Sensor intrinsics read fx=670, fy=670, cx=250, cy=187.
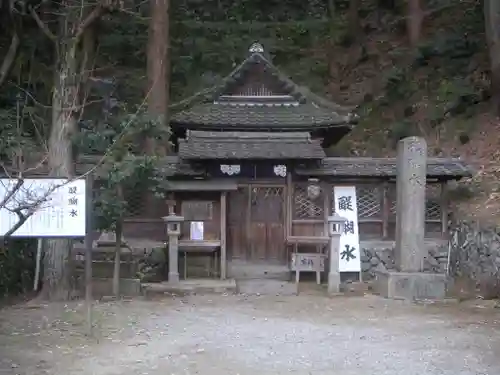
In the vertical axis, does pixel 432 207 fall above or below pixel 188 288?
above

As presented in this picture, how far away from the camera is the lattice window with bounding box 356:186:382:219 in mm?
15273

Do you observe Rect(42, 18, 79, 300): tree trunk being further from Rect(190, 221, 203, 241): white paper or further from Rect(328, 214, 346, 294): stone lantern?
Rect(328, 214, 346, 294): stone lantern

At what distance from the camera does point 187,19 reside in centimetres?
2733

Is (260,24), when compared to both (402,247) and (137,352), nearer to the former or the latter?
(402,247)

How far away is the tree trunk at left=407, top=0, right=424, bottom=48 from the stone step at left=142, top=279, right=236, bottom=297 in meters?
13.9

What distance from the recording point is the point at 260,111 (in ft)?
52.3

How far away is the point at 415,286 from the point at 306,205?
360 cm

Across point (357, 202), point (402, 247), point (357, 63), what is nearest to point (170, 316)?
point (402, 247)

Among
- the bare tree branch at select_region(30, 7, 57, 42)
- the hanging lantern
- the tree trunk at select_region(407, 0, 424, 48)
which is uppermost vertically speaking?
the tree trunk at select_region(407, 0, 424, 48)

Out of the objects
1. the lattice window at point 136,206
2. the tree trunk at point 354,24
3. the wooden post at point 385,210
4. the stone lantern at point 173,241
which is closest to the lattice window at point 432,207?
the wooden post at point 385,210

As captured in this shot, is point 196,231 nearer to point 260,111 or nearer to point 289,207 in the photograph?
point 289,207

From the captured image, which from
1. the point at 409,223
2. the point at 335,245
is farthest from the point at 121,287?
the point at 409,223

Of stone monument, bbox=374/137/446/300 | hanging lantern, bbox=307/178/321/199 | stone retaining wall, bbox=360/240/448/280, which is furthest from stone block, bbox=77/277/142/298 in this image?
stone retaining wall, bbox=360/240/448/280

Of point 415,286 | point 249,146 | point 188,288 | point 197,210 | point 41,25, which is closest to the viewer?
point 41,25
